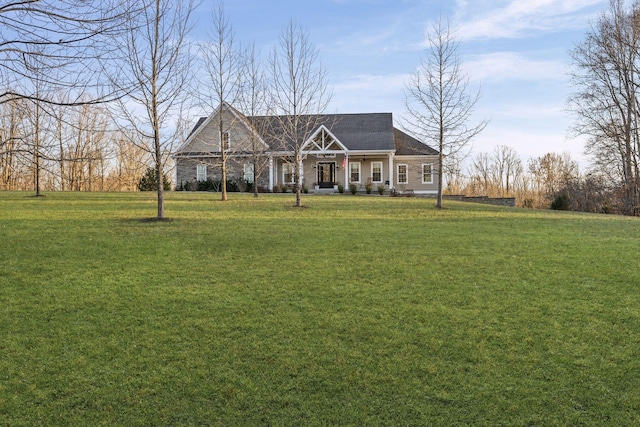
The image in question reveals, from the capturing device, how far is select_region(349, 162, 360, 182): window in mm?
32969

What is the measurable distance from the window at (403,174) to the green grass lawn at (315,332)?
75.7 ft

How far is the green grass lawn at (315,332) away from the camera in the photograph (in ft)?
13.0

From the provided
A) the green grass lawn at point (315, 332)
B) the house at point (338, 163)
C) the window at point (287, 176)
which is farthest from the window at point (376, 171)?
the green grass lawn at point (315, 332)

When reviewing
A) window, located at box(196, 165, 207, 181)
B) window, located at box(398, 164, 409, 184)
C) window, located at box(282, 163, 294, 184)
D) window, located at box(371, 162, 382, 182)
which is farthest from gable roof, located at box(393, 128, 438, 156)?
Answer: window, located at box(196, 165, 207, 181)

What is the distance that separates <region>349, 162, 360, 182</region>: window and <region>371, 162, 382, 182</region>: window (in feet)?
3.22

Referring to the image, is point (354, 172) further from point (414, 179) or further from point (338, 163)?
point (414, 179)

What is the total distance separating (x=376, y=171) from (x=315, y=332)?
28.1m

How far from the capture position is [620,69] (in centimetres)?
2842

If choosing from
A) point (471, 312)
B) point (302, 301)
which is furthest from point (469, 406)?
point (302, 301)

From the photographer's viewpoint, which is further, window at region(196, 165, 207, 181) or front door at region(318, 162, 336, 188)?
window at region(196, 165, 207, 181)

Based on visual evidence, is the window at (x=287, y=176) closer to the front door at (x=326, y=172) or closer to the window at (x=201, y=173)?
the front door at (x=326, y=172)

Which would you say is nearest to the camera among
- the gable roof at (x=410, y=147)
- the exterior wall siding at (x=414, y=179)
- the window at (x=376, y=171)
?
the gable roof at (x=410, y=147)

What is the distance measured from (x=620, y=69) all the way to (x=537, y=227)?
71.5ft

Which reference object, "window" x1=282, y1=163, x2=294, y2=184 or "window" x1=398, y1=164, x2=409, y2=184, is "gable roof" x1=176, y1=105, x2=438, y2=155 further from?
"window" x1=282, y1=163, x2=294, y2=184
